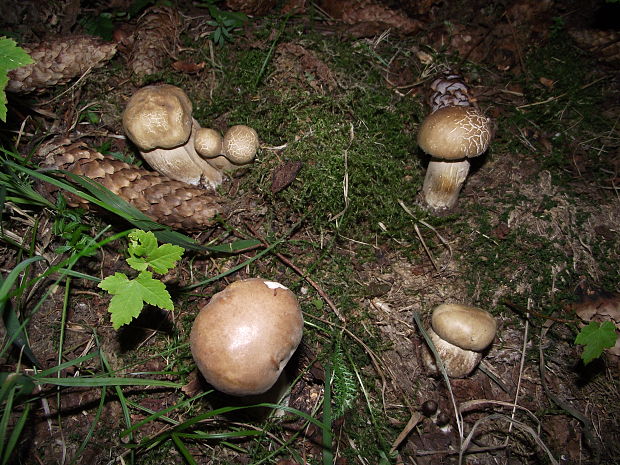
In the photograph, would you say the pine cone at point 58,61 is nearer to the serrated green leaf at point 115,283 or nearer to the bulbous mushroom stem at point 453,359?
the serrated green leaf at point 115,283

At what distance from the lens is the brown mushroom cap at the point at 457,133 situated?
264 centimetres

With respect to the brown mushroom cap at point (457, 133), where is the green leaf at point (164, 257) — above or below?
below

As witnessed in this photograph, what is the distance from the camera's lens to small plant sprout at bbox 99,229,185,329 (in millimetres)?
1965

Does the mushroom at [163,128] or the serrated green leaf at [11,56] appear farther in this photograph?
the mushroom at [163,128]

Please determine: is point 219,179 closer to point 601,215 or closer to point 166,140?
point 166,140

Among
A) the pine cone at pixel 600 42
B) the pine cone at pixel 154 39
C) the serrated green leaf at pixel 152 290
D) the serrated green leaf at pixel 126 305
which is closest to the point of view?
the serrated green leaf at pixel 126 305

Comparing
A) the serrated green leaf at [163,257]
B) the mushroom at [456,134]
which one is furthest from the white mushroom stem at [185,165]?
the mushroom at [456,134]

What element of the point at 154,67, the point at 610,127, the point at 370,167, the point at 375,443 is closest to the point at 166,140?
the point at 154,67

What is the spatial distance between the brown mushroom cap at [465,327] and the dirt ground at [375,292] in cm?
26

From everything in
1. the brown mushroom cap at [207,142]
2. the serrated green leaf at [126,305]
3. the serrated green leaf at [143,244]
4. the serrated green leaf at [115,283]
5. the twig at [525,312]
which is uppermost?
the brown mushroom cap at [207,142]

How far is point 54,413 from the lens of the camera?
2258mm

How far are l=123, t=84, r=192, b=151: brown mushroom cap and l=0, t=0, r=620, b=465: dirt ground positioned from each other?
57 cm

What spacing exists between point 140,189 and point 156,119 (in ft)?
1.71

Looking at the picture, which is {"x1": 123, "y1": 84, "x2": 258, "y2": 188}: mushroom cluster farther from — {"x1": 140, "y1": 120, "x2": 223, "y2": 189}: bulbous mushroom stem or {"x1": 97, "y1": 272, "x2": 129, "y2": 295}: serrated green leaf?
{"x1": 97, "y1": 272, "x2": 129, "y2": 295}: serrated green leaf
